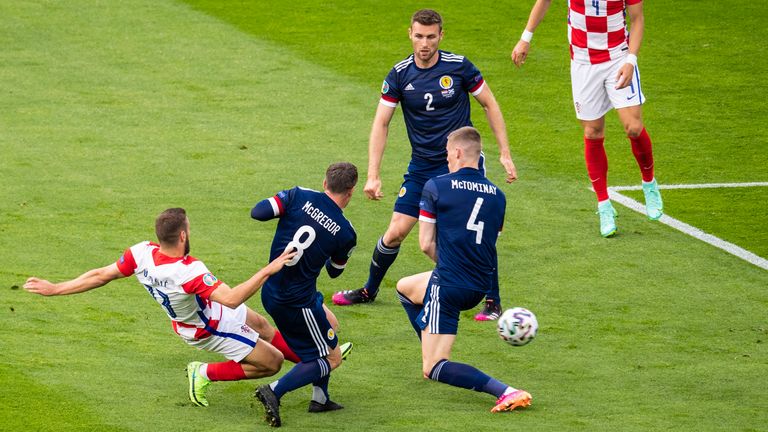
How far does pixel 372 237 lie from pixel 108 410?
418cm

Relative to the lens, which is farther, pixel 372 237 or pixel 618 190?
pixel 618 190

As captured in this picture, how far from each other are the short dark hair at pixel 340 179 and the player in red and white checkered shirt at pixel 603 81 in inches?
148

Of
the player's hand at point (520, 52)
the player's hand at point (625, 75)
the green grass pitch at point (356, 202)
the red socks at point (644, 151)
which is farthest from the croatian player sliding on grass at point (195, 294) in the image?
the red socks at point (644, 151)

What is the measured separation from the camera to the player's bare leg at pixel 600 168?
460 inches

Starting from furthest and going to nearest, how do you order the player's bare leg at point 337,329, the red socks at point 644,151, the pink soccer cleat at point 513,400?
the red socks at point 644,151, the player's bare leg at point 337,329, the pink soccer cleat at point 513,400

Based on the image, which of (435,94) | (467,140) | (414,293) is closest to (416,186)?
(435,94)

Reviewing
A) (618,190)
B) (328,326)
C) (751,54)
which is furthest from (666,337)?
(751,54)

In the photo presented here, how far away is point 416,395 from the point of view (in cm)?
841

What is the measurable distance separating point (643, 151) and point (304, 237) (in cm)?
456

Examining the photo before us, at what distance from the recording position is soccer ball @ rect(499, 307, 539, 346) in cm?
820

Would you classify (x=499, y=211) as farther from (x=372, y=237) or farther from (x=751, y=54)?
(x=751, y=54)

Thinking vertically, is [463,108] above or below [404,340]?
above

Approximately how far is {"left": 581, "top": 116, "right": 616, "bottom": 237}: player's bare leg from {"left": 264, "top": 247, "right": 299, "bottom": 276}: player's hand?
466 centimetres

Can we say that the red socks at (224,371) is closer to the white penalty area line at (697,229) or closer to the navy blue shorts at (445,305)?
the navy blue shorts at (445,305)
